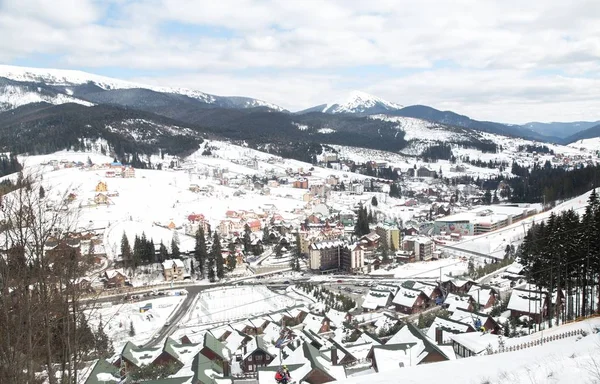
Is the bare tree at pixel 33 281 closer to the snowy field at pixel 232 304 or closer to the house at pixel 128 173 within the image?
the snowy field at pixel 232 304

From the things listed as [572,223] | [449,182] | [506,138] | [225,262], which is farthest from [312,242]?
[506,138]

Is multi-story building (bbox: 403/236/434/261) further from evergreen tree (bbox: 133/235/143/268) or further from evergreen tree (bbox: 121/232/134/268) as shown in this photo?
evergreen tree (bbox: 121/232/134/268)

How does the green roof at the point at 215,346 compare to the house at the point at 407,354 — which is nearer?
the house at the point at 407,354

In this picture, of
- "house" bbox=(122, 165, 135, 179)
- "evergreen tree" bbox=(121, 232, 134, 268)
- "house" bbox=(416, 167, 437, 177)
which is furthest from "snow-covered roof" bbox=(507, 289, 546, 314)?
"house" bbox=(416, 167, 437, 177)

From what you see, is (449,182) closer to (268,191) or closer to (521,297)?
(268,191)

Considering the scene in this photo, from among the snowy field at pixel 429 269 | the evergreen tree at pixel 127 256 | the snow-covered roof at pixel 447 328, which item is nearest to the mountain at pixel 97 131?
the evergreen tree at pixel 127 256

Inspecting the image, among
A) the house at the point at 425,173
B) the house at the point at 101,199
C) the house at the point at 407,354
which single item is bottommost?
the house at the point at 407,354
